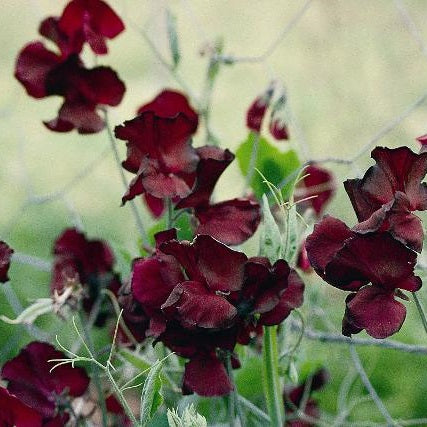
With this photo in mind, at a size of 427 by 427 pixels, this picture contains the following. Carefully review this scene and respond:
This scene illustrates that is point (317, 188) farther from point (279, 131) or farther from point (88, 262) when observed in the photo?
point (88, 262)

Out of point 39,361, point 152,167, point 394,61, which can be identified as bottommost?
point 394,61

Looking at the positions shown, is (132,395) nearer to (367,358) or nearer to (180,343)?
(367,358)

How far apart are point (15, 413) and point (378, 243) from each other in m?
0.25

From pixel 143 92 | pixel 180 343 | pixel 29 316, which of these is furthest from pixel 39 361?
pixel 143 92

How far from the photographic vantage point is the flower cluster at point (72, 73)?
732 mm

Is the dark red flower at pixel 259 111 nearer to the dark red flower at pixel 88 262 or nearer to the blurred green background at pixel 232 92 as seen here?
the dark red flower at pixel 88 262

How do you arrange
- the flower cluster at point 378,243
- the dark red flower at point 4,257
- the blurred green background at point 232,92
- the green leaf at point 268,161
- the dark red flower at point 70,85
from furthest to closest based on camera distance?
1. the blurred green background at point 232,92
2. the green leaf at point 268,161
3. the dark red flower at point 70,85
4. the dark red flower at point 4,257
5. the flower cluster at point 378,243

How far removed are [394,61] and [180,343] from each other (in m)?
1.87

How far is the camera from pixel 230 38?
2471 mm

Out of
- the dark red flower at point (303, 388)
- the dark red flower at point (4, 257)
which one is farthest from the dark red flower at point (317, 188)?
the dark red flower at point (4, 257)

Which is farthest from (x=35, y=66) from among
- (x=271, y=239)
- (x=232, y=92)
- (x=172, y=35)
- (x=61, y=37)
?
(x=232, y=92)

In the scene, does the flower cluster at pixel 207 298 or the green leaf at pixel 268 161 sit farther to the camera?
the green leaf at pixel 268 161

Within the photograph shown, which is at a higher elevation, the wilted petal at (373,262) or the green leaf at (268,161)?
the wilted petal at (373,262)

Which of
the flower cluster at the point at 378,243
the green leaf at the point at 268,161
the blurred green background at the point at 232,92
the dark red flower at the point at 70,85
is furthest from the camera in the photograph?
the blurred green background at the point at 232,92
